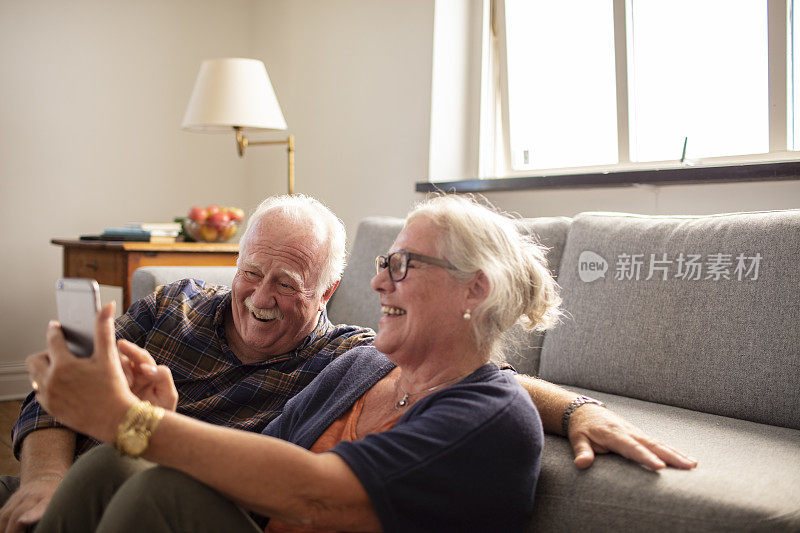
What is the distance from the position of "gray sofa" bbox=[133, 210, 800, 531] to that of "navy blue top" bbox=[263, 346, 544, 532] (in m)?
0.04

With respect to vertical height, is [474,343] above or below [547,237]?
below

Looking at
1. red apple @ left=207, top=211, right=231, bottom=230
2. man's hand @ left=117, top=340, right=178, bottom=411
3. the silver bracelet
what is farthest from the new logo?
red apple @ left=207, top=211, right=231, bottom=230

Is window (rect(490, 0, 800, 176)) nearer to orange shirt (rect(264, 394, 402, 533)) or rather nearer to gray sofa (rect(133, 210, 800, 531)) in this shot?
gray sofa (rect(133, 210, 800, 531))

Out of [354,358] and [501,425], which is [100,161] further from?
[501,425]

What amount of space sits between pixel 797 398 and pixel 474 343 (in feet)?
2.23

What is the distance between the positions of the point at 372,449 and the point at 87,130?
11.0 feet

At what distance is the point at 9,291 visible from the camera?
3656mm

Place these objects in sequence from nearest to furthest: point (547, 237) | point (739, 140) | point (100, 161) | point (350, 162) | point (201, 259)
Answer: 1. point (547, 237)
2. point (739, 140)
3. point (201, 259)
4. point (350, 162)
5. point (100, 161)

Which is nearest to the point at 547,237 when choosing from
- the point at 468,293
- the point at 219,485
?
the point at 468,293

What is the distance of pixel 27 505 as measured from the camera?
1.22 meters

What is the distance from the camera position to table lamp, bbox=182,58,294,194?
3.14m

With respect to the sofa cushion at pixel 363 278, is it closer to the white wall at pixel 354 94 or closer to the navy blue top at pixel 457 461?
the white wall at pixel 354 94

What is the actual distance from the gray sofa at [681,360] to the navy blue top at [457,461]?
39 mm

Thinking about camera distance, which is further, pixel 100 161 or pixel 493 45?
pixel 100 161
